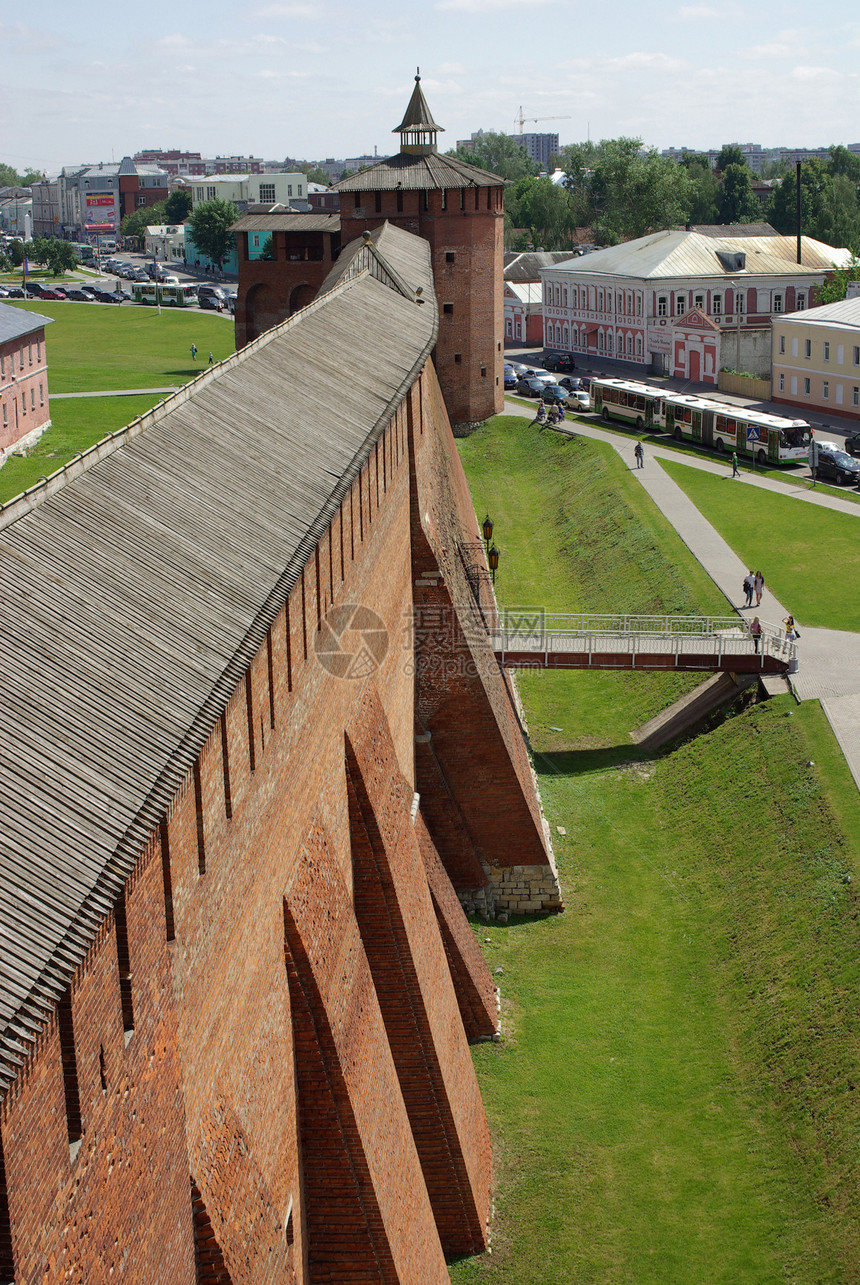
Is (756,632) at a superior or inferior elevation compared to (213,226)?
inferior

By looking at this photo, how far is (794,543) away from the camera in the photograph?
97.7 feet

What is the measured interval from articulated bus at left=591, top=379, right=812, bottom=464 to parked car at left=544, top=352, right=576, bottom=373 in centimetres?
815

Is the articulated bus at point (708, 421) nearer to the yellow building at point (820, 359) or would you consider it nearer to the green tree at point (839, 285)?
the yellow building at point (820, 359)

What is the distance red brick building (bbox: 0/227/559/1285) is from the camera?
5.05 m

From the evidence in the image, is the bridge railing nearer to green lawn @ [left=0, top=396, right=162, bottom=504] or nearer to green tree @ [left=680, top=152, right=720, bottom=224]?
green lawn @ [left=0, top=396, right=162, bottom=504]

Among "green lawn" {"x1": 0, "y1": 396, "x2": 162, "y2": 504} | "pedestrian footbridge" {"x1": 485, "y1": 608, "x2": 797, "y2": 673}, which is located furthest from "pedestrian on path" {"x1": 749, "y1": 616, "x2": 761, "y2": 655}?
"green lawn" {"x1": 0, "y1": 396, "x2": 162, "y2": 504}

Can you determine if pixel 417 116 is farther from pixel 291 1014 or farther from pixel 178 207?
pixel 178 207

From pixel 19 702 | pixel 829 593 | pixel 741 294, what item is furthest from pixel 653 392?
pixel 19 702

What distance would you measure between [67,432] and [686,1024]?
3049 centimetres

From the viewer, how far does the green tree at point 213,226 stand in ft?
270

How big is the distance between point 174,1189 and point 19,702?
2442 mm

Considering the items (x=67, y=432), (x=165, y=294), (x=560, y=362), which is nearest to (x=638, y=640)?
(x=67, y=432)

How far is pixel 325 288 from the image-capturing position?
22.1 m

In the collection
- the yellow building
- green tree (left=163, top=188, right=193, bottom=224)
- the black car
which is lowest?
the black car
